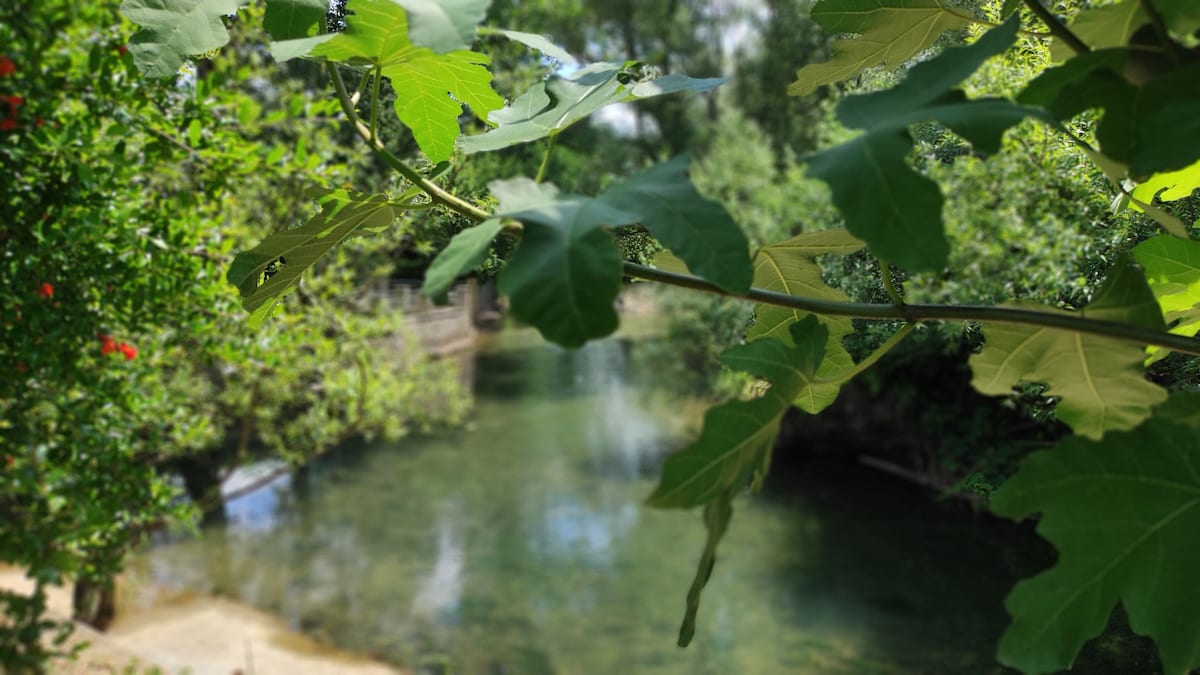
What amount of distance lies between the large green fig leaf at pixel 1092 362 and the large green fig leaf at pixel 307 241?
0.42 m

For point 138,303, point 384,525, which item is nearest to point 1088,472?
point 138,303

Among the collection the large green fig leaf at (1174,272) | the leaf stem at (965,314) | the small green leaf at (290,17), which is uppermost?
the small green leaf at (290,17)

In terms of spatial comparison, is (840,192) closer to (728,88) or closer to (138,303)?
(138,303)

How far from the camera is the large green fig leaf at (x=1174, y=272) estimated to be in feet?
2.44

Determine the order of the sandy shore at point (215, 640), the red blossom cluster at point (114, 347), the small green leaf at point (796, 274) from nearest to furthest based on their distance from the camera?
the small green leaf at point (796, 274) → the red blossom cluster at point (114, 347) → the sandy shore at point (215, 640)

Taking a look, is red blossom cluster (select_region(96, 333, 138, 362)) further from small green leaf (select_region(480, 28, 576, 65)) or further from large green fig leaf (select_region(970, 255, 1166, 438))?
large green fig leaf (select_region(970, 255, 1166, 438))

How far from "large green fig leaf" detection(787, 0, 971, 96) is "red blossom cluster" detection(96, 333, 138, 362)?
2261 mm

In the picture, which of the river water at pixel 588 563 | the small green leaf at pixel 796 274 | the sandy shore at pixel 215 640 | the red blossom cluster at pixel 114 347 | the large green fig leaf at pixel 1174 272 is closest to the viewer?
the small green leaf at pixel 796 274

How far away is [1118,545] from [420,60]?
19.5 inches

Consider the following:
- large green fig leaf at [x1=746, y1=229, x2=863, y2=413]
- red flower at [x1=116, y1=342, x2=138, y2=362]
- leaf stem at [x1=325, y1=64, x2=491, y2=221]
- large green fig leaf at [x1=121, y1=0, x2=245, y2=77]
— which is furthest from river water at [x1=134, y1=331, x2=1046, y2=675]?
large green fig leaf at [x1=121, y1=0, x2=245, y2=77]

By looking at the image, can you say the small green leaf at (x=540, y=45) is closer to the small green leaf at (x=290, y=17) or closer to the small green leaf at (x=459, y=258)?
the small green leaf at (x=290, y=17)

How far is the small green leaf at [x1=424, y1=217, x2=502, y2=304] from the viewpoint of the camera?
422mm

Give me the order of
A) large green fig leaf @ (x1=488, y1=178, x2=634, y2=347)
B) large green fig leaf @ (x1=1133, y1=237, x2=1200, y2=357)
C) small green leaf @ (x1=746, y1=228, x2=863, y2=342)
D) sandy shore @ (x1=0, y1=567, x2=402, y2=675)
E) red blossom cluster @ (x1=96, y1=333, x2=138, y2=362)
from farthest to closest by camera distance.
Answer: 1. sandy shore @ (x1=0, y1=567, x2=402, y2=675)
2. red blossom cluster @ (x1=96, y1=333, x2=138, y2=362)
3. large green fig leaf @ (x1=1133, y1=237, x2=1200, y2=357)
4. small green leaf @ (x1=746, y1=228, x2=863, y2=342)
5. large green fig leaf @ (x1=488, y1=178, x2=634, y2=347)

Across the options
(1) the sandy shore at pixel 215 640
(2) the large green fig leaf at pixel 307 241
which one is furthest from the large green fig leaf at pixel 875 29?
(1) the sandy shore at pixel 215 640
